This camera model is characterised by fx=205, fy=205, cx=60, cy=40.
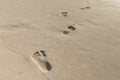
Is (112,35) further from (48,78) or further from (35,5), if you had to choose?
(35,5)

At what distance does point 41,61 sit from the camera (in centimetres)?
252

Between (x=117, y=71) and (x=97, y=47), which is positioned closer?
(x=117, y=71)

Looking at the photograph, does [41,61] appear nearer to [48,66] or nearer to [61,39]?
[48,66]

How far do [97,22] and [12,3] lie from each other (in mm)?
1692

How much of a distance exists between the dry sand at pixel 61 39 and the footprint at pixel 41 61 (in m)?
0.05

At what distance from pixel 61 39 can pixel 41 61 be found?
0.51 meters

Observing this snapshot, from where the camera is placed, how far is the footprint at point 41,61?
2.41 metres

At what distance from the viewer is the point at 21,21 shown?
3.28 metres

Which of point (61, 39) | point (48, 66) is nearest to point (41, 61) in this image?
point (48, 66)

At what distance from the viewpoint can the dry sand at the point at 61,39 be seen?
2.35m

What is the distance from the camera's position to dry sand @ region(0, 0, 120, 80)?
2.35 metres

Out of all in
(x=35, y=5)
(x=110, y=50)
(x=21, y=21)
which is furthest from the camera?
(x=35, y=5)

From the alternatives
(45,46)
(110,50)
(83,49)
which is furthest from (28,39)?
(110,50)

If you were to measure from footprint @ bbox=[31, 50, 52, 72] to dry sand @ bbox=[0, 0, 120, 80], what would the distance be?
0.05 meters
